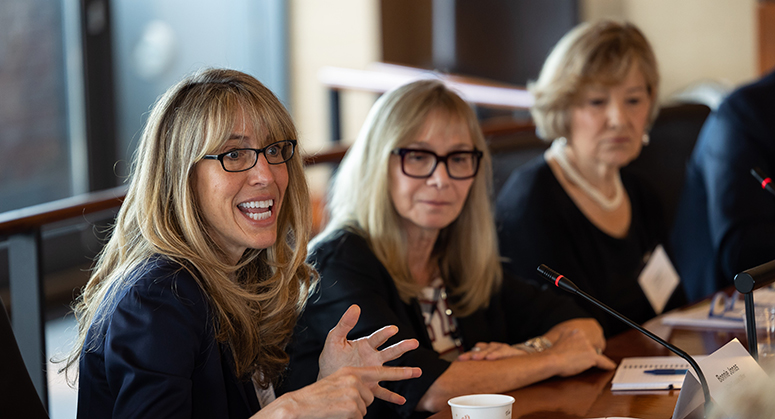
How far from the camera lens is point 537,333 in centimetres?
202

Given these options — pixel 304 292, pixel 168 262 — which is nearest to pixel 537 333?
pixel 304 292

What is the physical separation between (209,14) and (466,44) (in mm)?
1965

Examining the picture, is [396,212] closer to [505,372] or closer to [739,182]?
[505,372]

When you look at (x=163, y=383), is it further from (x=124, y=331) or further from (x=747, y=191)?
(x=747, y=191)

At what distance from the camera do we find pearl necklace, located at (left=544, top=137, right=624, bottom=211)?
2541 mm

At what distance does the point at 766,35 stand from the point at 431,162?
3.23 metres

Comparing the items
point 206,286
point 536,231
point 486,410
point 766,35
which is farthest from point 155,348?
point 766,35

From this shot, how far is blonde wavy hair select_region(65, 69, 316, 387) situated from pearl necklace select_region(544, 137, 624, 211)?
4.28 feet

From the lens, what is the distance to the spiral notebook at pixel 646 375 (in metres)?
1.50

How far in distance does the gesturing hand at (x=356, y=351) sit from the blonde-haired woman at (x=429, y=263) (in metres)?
0.23

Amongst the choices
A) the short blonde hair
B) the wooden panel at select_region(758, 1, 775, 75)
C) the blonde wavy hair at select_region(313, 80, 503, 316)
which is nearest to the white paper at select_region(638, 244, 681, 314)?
the short blonde hair

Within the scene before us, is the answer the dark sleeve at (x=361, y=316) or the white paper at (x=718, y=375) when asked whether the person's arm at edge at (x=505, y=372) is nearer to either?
the dark sleeve at (x=361, y=316)

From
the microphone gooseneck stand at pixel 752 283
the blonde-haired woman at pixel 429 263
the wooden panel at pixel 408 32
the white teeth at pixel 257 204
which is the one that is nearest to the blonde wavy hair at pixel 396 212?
the blonde-haired woman at pixel 429 263

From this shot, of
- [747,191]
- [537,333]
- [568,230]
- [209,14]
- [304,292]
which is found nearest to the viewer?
[304,292]
